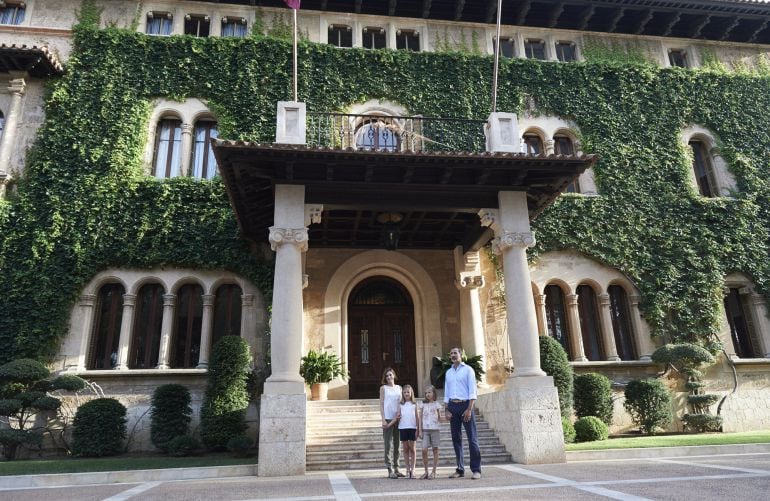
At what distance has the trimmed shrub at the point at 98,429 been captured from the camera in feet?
40.0

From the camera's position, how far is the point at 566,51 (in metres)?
19.7

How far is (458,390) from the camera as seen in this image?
776cm

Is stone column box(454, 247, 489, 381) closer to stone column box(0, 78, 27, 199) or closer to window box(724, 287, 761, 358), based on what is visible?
window box(724, 287, 761, 358)

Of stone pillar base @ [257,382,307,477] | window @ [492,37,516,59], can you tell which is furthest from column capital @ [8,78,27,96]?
window @ [492,37,516,59]

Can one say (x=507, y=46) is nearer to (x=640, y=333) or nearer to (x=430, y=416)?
(x=640, y=333)

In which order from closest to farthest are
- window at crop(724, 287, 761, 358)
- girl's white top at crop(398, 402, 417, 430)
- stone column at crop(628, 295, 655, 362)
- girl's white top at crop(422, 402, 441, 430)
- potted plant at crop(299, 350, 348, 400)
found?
girl's white top at crop(422, 402, 441, 430) < girl's white top at crop(398, 402, 417, 430) < potted plant at crop(299, 350, 348, 400) < stone column at crop(628, 295, 655, 362) < window at crop(724, 287, 761, 358)

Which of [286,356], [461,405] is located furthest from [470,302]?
[461,405]

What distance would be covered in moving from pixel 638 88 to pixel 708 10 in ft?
13.4

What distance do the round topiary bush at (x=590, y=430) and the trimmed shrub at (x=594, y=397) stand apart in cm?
105

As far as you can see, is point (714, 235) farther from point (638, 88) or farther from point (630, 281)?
point (638, 88)

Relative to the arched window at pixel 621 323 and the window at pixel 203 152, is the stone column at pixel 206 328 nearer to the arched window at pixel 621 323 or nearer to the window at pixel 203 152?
the window at pixel 203 152

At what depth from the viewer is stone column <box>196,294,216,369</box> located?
47.3 ft

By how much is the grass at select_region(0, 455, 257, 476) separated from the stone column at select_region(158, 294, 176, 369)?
2.89m

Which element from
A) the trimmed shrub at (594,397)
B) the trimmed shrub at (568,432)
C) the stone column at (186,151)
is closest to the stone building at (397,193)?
the stone column at (186,151)
